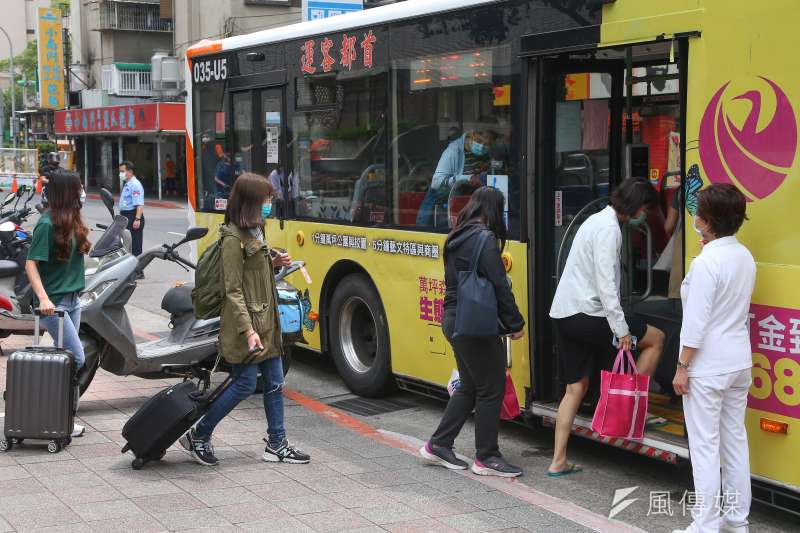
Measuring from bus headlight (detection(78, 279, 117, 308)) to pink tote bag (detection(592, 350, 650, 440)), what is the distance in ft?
11.9

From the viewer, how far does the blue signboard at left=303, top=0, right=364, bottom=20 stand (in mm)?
15117

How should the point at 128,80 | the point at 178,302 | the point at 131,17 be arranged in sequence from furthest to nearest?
1. the point at 131,17
2. the point at 128,80
3. the point at 178,302

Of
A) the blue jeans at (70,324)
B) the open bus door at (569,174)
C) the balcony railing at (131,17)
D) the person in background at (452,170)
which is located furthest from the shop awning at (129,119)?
the open bus door at (569,174)

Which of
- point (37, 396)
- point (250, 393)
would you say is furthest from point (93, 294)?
point (250, 393)

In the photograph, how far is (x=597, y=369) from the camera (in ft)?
20.1

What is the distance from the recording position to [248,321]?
580 cm

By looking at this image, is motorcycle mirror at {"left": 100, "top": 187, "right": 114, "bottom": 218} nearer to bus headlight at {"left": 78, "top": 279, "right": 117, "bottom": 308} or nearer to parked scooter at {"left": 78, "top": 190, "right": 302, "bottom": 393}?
parked scooter at {"left": 78, "top": 190, "right": 302, "bottom": 393}

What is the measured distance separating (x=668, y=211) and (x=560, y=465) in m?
2.14

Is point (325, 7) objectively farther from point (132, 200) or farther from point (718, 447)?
point (718, 447)

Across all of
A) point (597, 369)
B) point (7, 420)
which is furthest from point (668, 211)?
point (7, 420)

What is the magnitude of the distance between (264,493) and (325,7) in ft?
36.5

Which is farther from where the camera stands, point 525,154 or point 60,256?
point 60,256

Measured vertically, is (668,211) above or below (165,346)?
above

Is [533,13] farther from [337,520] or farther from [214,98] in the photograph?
[214,98]
